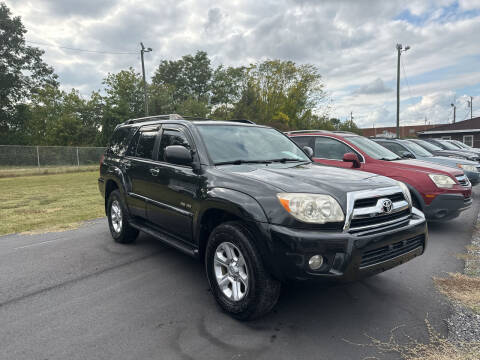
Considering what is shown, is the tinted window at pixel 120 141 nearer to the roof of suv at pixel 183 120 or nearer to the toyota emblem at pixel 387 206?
the roof of suv at pixel 183 120

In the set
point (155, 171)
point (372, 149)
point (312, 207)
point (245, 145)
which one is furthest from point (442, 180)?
point (155, 171)

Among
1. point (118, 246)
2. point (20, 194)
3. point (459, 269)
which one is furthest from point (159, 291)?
point (20, 194)

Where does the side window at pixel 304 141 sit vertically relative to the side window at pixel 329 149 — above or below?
above

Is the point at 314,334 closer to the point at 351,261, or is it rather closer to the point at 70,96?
the point at 351,261

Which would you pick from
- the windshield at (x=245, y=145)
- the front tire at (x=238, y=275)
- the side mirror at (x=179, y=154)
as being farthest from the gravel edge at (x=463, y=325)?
the side mirror at (x=179, y=154)

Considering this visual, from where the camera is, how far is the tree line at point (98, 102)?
34.1m

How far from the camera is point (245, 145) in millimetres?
3893

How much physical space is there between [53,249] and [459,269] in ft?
18.4

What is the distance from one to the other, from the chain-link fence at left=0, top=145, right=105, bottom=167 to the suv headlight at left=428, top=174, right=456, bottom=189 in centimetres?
2090

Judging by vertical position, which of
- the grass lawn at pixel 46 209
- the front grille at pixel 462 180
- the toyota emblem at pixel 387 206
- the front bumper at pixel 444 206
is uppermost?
the toyota emblem at pixel 387 206

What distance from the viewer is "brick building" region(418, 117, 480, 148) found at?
34.9 m

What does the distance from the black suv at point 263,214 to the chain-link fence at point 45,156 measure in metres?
19.4

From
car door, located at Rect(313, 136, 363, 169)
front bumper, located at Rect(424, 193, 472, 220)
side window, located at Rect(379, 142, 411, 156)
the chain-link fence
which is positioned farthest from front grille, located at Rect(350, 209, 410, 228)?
the chain-link fence

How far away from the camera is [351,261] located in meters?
2.55
